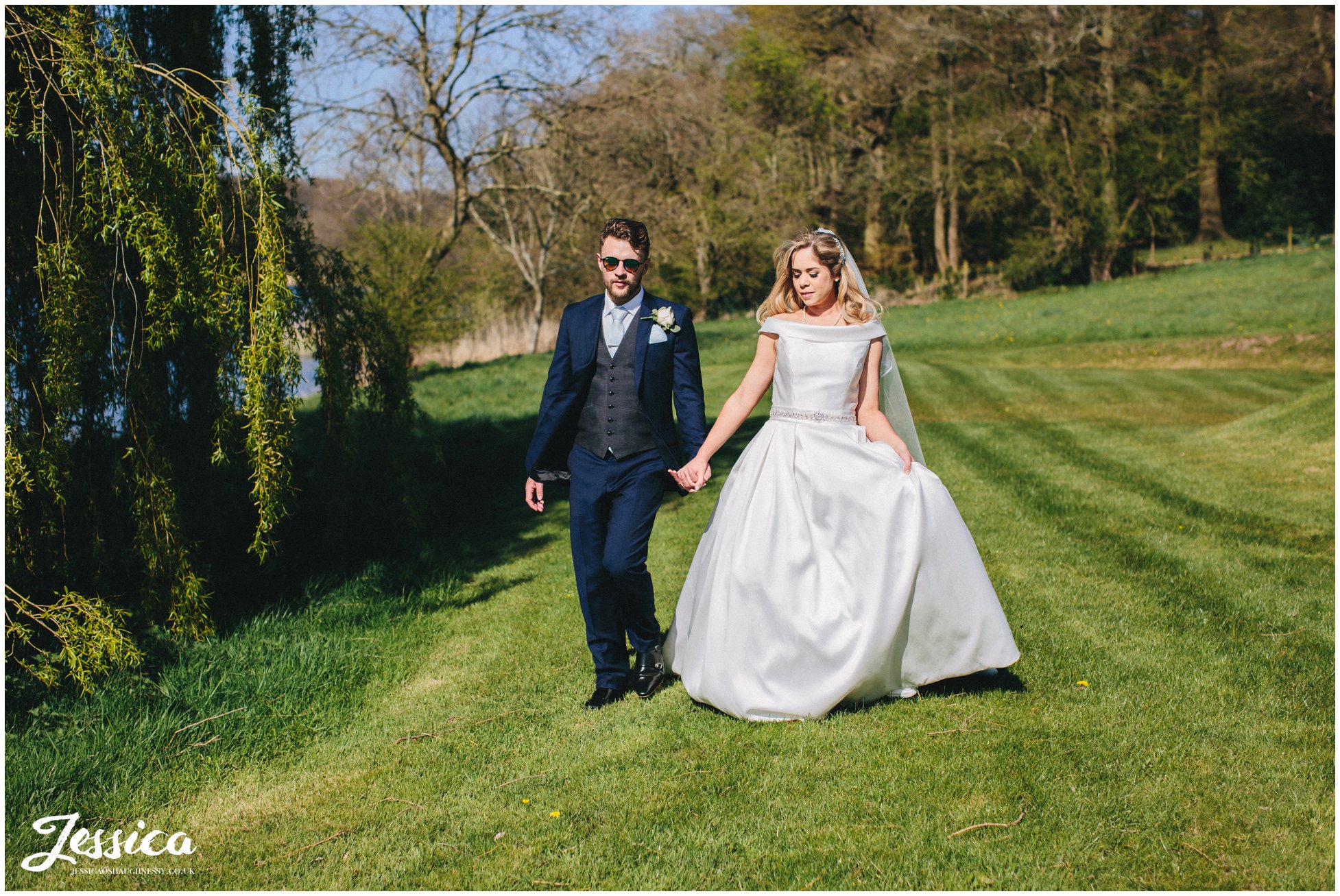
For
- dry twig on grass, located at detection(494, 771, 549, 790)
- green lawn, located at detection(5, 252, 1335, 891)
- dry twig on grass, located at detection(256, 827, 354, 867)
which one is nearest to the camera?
green lawn, located at detection(5, 252, 1335, 891)

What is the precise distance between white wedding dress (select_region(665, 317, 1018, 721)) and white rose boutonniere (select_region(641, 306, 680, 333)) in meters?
Result: 0.51

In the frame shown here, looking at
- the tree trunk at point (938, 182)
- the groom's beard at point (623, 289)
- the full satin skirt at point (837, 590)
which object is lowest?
the full satin skirt at point (837, 590)

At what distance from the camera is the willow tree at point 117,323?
433 centimetres

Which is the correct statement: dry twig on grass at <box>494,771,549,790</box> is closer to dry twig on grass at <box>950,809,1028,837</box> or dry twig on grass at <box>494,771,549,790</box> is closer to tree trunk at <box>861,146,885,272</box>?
dry twig on grass at <box>950,809,1028,837</box>

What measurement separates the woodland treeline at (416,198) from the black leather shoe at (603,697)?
66.5 inches

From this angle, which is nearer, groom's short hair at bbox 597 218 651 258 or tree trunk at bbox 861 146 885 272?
groom's short hair at bbox 597 218 651 258

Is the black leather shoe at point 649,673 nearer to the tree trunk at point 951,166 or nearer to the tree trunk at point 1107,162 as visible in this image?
the tree trunk at point 1107,162

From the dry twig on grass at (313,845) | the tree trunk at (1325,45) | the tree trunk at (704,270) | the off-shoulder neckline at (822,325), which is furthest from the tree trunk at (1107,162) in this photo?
the dry twig on grass at (313,845)

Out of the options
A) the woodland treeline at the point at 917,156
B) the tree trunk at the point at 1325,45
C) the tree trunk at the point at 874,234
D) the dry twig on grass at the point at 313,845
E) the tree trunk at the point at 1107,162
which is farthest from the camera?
the tree trunk at the point at 874,234

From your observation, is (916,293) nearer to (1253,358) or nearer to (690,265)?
(690,265)

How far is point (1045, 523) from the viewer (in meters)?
7.58

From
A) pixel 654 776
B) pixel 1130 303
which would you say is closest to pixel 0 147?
pixel 654 776

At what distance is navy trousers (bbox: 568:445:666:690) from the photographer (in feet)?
14.6

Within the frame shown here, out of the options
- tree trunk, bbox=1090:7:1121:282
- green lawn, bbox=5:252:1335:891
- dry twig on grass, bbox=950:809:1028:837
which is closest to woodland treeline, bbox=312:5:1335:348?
tree trunk, bbox=1090:7:1121:282
